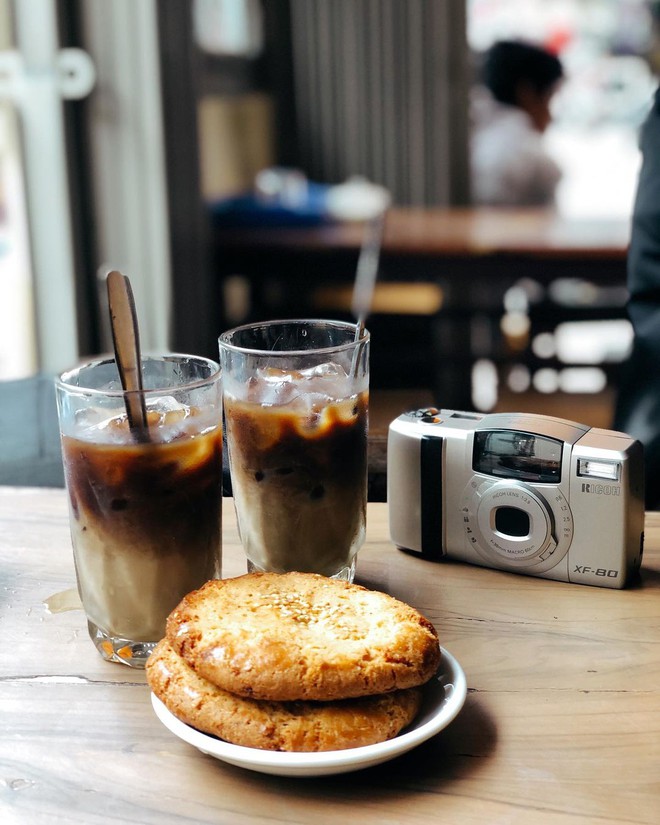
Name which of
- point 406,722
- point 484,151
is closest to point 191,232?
point 484,151

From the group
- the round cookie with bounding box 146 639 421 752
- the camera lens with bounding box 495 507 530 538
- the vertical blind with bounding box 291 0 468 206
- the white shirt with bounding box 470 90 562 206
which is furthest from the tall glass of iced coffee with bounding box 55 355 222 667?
the vertical blind with bounding box 291 0 468 206

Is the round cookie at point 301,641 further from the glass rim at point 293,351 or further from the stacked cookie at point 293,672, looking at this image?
the glass rim at point 293,351

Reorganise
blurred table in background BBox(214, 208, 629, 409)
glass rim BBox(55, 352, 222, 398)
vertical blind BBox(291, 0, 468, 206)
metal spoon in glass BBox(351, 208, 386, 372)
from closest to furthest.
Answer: glass rim BBox(55, 352, 222, 398)
blurred table in background BBox(214, 208, 629, 409)
metal spoon in glass BBox(351, 208, 386, 372)
vertical blind BBox(291, 0, 468, 206)

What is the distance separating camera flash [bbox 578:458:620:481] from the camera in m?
0.79

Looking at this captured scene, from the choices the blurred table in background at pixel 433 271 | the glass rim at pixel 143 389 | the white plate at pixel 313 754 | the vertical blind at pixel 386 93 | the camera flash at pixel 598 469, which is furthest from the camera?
the vertical blind at pixel 386 93

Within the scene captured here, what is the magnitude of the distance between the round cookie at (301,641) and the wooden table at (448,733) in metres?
0.06

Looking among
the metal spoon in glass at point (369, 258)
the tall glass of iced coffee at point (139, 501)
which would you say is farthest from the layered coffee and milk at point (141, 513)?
the metal spoon in glass at point (369, 258)

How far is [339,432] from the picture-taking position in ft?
2.57

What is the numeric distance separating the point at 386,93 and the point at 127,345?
4.16m

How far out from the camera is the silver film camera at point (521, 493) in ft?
2.65

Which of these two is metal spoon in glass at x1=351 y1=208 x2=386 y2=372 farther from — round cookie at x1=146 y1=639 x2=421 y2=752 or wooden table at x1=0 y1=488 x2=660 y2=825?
round cookie at x1=146 y1=639 x2=421 y2=752

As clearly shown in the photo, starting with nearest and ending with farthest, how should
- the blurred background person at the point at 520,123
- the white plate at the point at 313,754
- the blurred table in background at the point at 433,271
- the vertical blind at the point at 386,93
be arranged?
the white plate at the point at 313,754 < the blurred table in background at the point at 433,271 < the blurred background person at the point at 520,123 < the vertical blind at the point at 386,93

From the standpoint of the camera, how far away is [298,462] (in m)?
0.78

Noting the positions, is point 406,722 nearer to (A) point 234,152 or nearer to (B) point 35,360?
(B) point 35,360
